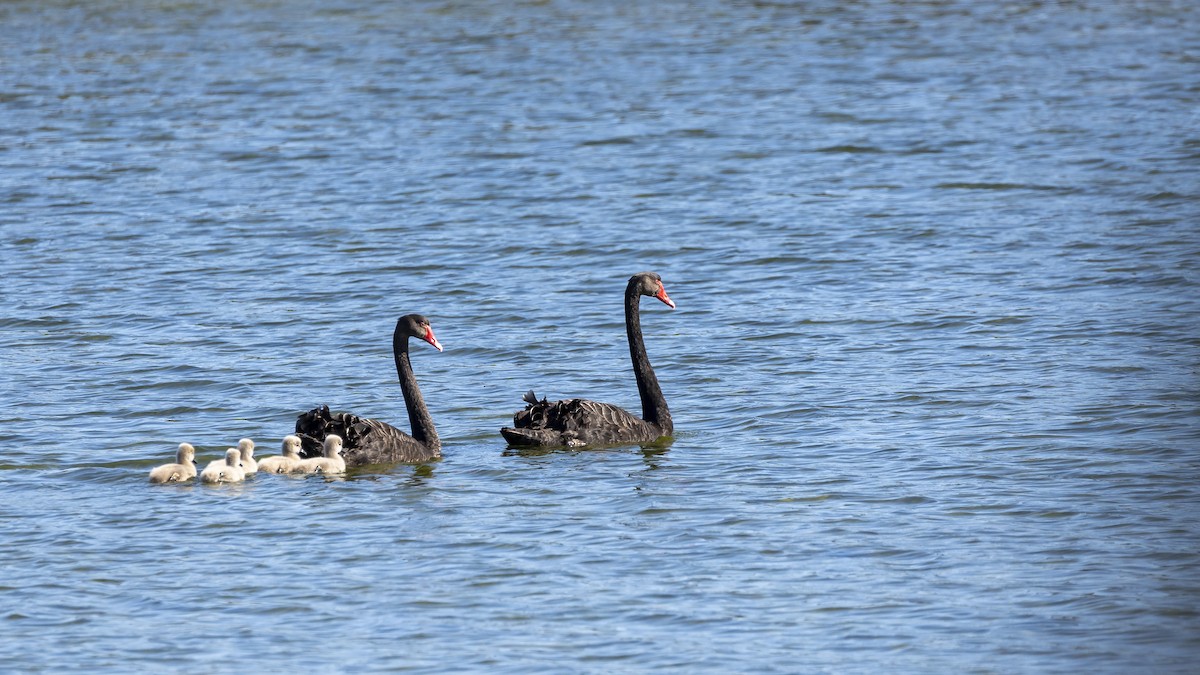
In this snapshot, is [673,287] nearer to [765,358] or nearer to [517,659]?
[765,358]

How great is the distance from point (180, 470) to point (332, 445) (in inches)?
32.5

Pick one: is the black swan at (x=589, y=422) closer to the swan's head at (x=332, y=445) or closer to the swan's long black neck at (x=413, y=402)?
the swan's long black neck at (x=413, y=402)

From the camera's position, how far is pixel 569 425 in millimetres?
10898

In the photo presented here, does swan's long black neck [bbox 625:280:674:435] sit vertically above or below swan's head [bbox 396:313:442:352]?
below

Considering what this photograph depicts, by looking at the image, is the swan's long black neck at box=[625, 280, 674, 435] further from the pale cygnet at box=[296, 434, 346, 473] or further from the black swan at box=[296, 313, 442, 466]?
the pale cygnet at box=[296, 434, 346, 473]

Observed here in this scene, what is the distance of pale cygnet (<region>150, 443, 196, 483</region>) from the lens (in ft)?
33.4

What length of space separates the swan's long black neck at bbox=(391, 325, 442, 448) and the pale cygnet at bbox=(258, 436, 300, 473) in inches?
32.6

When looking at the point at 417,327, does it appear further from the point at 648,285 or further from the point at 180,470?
the point at 180,470

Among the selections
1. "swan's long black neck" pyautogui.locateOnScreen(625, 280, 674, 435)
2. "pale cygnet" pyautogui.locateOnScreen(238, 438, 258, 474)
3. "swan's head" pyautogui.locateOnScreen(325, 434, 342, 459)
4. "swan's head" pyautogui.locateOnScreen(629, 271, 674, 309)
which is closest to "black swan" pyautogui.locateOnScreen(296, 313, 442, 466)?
"swan's head" pyautogui.locateOnScreen(325, 434, 342, 459)

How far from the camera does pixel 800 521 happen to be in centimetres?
952

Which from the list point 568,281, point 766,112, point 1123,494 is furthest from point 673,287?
point 766,112

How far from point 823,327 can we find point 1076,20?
16.7 m

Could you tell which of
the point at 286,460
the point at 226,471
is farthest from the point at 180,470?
the point at 286,460

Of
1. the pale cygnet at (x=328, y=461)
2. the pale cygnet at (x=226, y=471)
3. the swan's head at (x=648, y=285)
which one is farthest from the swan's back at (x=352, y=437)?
the swan's head at (x=648, y=285)
